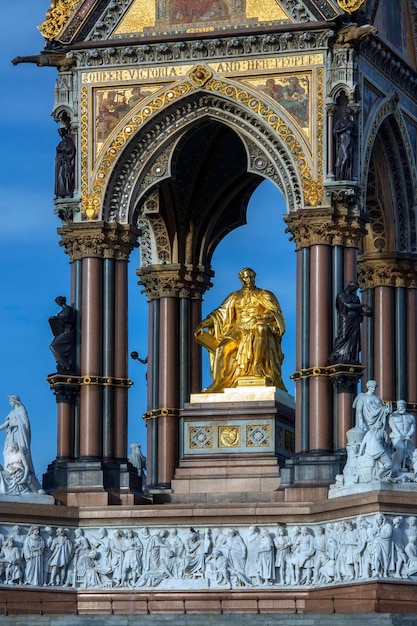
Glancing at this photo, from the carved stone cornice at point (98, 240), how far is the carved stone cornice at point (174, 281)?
3299mm

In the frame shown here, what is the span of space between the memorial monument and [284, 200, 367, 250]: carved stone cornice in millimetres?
36

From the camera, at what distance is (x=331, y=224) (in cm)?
5356

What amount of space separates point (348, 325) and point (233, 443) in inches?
142

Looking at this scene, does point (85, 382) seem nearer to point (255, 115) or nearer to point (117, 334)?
point (117, 334)

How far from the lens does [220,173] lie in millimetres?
58469

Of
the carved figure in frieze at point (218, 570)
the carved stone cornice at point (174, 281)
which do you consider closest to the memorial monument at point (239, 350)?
the carved figure in frieze at point (218, 570)

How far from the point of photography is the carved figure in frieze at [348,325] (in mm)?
52938

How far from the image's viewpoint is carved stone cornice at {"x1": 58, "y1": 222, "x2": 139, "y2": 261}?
5469 centimetres

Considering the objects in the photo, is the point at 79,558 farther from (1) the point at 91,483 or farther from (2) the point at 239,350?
(2) the point at 239,350

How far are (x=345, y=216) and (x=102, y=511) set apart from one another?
682cm

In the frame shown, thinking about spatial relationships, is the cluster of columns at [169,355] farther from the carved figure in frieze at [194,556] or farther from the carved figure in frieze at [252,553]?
the carved figure in frieze at [252,553]

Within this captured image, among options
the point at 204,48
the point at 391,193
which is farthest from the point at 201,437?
the point at 204,48

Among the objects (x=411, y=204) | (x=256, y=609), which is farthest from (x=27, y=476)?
(x=411, y=204)

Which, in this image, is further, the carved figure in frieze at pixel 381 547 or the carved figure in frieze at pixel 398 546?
the carved figure in frieze at pixel 398 546
